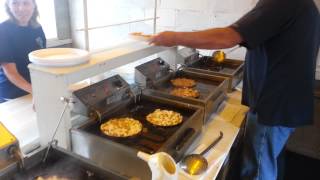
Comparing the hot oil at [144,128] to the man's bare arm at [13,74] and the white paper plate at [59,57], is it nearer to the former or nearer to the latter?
the white paper plate at [59,57]

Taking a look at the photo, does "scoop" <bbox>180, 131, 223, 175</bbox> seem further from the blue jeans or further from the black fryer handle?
the blue jeans

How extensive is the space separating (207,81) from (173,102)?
487mm

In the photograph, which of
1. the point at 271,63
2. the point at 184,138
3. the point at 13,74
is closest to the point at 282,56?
the point at 271,63

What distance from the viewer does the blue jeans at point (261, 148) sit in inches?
50.6

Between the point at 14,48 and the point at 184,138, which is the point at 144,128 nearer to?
the point at 184,138

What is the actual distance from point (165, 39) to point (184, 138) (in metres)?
0.48

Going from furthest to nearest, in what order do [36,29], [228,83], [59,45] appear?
[59,45] → [36,29] → [228,83]

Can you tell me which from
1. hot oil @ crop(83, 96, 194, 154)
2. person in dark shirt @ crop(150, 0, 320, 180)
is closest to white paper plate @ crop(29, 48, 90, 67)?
hot oil @ crop(83, 96, 194, 154)

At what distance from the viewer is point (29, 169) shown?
80cm

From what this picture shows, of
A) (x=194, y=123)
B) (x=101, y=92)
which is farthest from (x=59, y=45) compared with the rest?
(x=194, y=123)

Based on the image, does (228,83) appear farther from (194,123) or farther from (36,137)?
(36,137)

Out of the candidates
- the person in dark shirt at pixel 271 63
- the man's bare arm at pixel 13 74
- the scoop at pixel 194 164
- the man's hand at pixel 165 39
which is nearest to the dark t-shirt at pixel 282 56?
the person in dark shirt at pixel 271 63

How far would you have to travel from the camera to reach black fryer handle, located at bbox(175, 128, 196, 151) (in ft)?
3.31

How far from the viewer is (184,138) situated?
3.45ft
